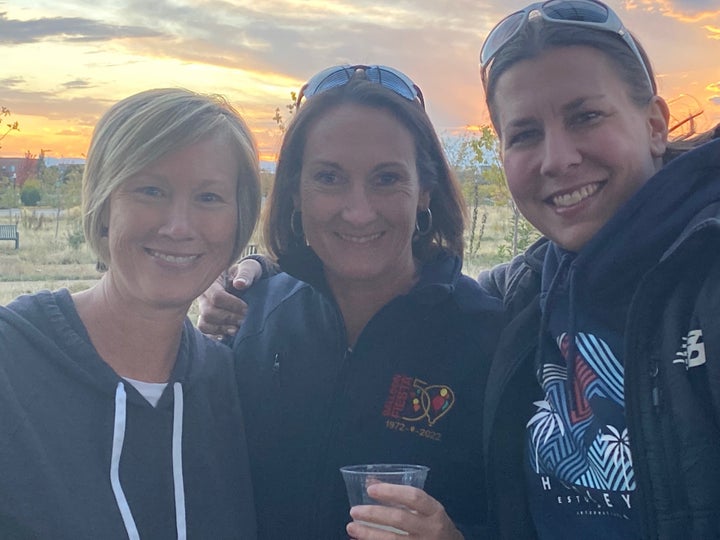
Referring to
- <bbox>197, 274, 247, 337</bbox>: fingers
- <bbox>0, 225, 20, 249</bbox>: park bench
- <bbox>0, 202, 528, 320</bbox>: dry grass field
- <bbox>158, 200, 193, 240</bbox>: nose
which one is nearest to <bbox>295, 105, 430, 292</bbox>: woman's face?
<bbox>197, 274, 247, 337</bbox>: fingers

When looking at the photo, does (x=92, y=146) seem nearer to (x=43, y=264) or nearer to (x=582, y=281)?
(x=582, y=281)

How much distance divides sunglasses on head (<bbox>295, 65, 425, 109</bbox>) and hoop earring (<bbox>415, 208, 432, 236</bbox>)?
1.41 feet

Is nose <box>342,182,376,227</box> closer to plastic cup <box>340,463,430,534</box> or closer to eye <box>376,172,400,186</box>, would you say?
eye <box>376,172,400,186</box>

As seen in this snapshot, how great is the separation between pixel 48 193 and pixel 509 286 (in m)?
31.2

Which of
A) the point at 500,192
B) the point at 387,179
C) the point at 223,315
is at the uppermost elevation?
the point at 500,192

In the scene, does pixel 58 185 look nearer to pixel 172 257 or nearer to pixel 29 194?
pixel 29 194

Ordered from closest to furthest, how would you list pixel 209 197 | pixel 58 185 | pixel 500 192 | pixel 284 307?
pixel 209 197 < pixel 284 307 < pixel 500 192 < pixel 58 185

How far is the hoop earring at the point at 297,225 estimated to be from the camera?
10.5 ft

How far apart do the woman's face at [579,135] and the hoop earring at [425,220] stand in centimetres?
83

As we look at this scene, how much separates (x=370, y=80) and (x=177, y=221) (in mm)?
989

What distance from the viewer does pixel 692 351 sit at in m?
1.82

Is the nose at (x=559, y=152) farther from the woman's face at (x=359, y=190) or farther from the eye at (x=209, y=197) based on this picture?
the eye at (x=209, y=197)

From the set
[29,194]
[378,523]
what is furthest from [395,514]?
[29,194]

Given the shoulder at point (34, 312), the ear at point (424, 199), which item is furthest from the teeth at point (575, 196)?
the shoulder at point (34, 312)
